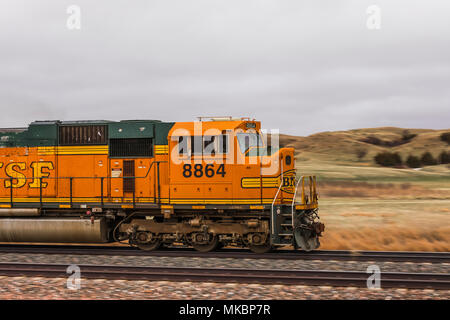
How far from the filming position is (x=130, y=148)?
15.8 metres

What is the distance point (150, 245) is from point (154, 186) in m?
1.91

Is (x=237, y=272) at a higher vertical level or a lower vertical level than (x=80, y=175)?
lower

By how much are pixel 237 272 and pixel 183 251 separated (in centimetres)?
379

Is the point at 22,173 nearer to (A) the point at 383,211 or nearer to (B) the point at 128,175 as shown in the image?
(B) the point at 128,175

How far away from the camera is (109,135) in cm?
1594

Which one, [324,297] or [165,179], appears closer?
[324,297]

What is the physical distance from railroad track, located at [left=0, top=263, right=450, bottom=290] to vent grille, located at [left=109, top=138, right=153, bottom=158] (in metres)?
4.33

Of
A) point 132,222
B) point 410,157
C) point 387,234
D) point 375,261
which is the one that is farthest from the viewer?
point 410,157

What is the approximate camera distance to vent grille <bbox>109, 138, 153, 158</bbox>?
15.7 meters

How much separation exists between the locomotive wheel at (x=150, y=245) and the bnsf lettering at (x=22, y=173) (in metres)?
3.94

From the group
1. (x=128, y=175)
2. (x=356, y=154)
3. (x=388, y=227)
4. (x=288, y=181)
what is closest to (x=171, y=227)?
(x=128, y=175)

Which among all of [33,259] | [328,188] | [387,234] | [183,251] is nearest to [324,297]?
[183,251]

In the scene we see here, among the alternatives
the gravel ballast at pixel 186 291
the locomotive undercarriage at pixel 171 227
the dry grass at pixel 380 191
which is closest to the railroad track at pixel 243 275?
the gravel ballast at pixel 186 291
